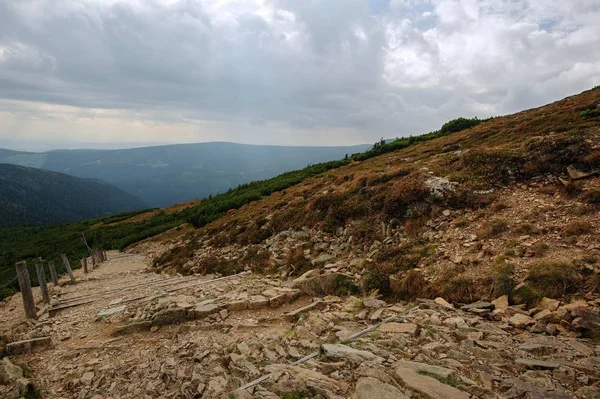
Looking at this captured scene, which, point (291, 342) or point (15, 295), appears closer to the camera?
point (291, 342)

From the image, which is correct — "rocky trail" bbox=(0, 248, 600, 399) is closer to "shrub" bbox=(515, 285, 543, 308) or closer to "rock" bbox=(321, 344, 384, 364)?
"rock" bbox=(321, 344, 384, 364)

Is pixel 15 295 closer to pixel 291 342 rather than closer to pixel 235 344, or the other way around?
pixel 235 344

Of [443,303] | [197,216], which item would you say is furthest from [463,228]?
[197,216]

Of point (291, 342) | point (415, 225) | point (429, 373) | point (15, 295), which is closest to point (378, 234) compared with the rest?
point (415, 225)

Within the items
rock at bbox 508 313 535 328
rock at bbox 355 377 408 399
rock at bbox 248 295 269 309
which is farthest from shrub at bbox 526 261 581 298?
rock at bbox 248 295 269 309

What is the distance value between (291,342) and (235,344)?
1.41 m

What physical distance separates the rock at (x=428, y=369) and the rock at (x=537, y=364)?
126 cm

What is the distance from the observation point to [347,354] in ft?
20.3

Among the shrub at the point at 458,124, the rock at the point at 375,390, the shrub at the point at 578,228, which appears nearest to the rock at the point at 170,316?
the rock at the point at 375,390

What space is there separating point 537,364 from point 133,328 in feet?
32.3

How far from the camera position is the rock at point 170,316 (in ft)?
31.9

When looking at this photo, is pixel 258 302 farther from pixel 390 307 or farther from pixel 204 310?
pixel 390 307

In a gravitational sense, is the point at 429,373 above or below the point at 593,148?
below

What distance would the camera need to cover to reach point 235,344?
779 centimetres
